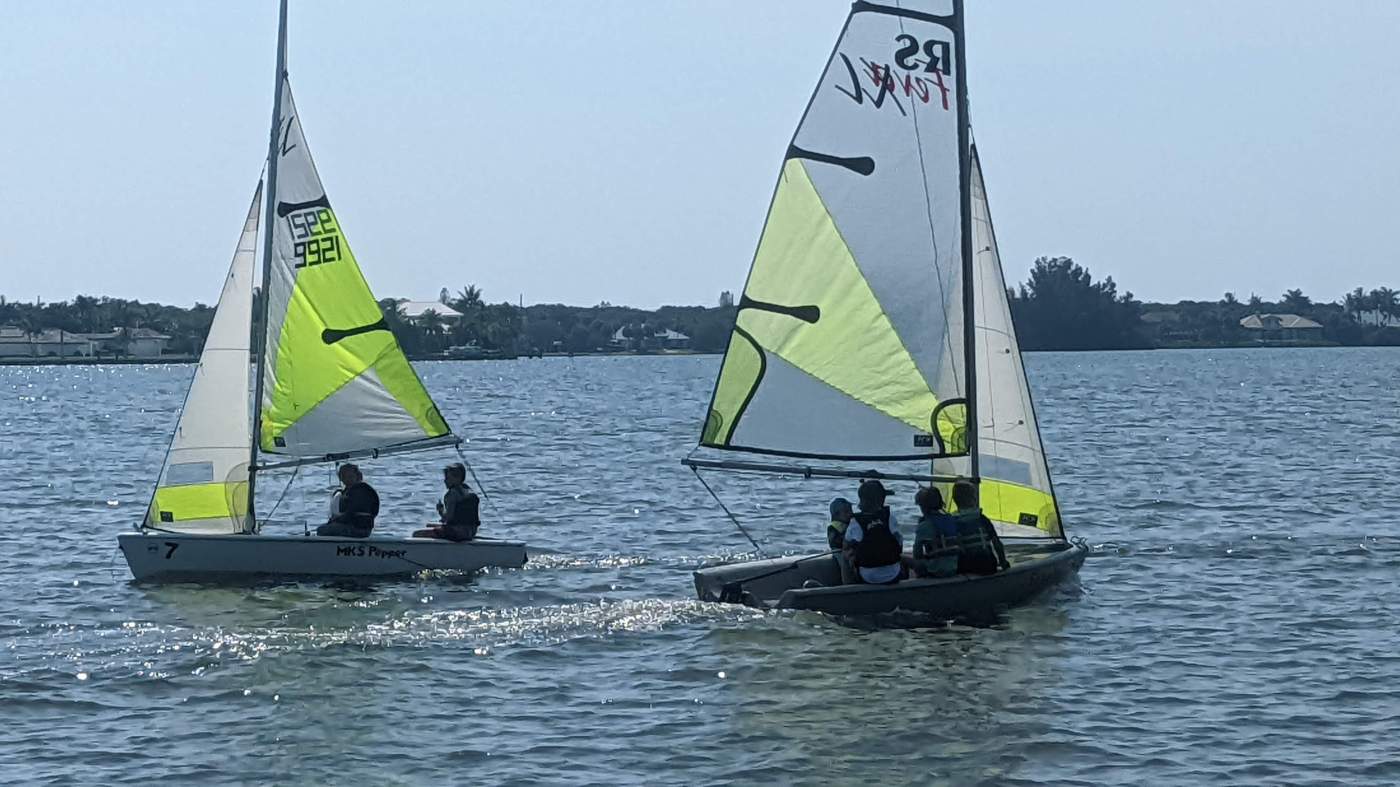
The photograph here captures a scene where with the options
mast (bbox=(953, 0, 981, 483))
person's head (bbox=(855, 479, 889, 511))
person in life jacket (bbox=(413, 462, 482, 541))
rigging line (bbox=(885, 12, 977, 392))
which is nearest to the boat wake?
person's head (bbox=(855, 479, 889, 511))

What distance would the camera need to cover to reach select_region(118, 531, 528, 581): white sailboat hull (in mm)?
20938

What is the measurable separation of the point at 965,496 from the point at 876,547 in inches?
44.4

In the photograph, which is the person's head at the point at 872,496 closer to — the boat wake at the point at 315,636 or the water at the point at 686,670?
the water at the point at 686,670

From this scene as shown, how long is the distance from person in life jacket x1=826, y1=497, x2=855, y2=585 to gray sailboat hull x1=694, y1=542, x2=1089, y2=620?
0.25 metres

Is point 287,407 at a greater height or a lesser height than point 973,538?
greater

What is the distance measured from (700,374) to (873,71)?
137 metres

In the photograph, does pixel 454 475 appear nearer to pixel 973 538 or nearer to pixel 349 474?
pixel 349 474

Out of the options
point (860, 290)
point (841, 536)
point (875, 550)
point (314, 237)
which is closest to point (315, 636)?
point (841, 536)

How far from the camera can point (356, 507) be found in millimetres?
21688

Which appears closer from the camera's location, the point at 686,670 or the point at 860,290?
the point at 686,670

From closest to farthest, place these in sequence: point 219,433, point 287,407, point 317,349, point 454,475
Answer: point 219,433 < point 454,475 < point 287,407 < point 317,349

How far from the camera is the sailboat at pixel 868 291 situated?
18.9 metres

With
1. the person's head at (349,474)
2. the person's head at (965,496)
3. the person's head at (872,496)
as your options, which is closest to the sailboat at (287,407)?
the person's head at (349,474)

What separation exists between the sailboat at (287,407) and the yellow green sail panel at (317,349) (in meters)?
0.02
